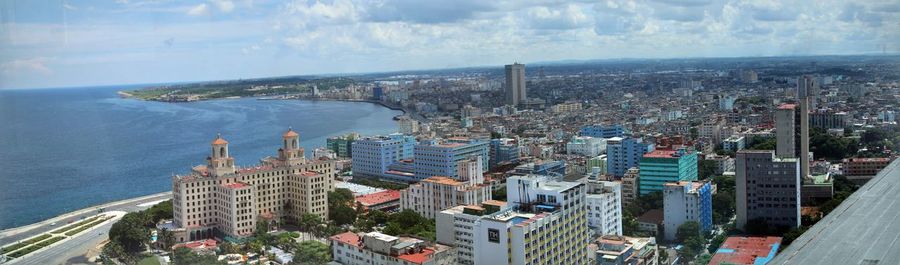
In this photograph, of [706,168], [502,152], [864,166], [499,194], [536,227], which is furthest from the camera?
[502,152]

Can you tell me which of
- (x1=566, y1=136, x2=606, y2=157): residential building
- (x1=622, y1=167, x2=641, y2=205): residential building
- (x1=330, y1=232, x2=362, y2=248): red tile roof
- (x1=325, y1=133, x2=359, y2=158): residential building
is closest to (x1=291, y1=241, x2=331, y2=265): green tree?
(x1=330, y1=232, x2=362, y2=248): red tile roof

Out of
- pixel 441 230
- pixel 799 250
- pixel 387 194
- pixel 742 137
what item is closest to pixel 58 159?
pixel 387 194

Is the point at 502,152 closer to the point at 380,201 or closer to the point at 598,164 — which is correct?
the point at 598,164

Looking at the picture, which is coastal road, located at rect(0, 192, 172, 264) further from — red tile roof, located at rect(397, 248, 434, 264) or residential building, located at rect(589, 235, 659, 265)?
residential building, located at rect(589, 235, 659, 265)

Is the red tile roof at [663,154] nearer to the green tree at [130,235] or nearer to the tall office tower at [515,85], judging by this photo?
the green tree at [130,235]

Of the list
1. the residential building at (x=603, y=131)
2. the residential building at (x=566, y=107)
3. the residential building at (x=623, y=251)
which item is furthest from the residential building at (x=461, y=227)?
the residential building at (x=566, y=107)

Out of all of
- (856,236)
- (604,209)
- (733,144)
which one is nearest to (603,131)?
(733,144)

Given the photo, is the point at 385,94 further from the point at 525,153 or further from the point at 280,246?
the point at 280,246
